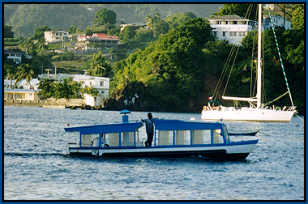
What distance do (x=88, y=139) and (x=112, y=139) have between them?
55.7 inches

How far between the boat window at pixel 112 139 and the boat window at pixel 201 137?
12.5ft

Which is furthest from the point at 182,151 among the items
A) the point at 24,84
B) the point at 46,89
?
the point at 24,84

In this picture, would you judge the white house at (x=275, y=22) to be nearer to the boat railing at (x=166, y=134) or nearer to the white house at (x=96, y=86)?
the white house at (x=96, y=86)

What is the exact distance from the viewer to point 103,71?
15625cm

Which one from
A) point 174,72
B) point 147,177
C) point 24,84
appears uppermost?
point 174,72

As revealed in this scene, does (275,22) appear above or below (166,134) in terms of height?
above

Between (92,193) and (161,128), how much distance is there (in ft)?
30.6

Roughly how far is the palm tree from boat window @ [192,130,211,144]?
113731 mm

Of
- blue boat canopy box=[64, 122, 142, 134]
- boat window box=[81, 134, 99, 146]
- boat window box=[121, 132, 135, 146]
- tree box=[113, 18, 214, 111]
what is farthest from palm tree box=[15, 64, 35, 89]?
boat window box=[121, 132, 135, 146]

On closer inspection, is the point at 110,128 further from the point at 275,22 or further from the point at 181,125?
the point at 275,22

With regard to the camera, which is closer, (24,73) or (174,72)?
(174,72)

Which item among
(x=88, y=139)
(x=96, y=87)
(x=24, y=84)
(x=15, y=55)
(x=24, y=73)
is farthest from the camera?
(x=15, y=55)

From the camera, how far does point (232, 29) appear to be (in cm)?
13912

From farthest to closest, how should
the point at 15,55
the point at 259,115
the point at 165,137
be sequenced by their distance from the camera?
1. the point at 15,55
2. the point at 259,115
3. the point at 165,137
